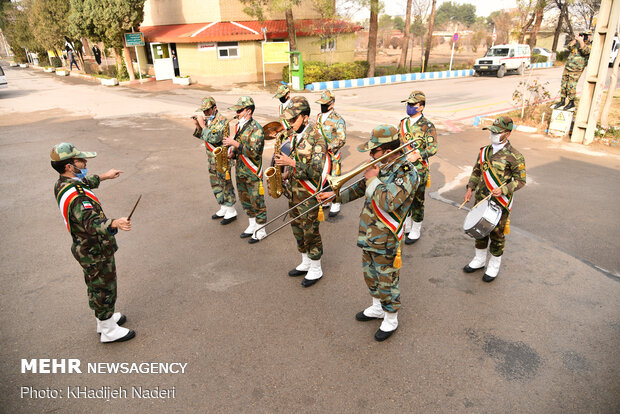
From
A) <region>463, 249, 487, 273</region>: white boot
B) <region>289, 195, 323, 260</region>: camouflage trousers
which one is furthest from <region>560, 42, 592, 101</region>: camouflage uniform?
<region>289, 195, 323, 260</region>: camouflage trousers

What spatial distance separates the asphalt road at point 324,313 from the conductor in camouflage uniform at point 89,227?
60cm

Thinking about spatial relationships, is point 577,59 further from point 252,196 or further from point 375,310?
point 375,310

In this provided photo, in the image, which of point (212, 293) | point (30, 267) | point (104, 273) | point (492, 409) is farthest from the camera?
point (30, 267)

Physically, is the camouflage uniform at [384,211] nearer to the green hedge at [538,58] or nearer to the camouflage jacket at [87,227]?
the camouflage jacket at [87,227]

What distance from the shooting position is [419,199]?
584cm

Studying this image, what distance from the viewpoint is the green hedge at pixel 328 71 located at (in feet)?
74.6

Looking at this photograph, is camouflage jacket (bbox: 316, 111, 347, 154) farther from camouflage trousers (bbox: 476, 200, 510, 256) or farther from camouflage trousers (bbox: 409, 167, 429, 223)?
camouflage trousers (bbox: 476, 200, 510, 256)

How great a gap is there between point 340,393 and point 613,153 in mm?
10956

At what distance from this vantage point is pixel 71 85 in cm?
2773

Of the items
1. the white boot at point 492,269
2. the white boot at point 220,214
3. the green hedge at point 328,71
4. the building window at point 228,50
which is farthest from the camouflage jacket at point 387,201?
the building window at point 228,50

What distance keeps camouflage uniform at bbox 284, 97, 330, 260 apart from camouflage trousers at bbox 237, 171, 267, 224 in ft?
→ 3.73

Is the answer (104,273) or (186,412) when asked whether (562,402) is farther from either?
(104,273)

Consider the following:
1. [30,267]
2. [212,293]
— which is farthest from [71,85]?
[212,293]

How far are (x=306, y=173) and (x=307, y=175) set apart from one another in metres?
0.04
